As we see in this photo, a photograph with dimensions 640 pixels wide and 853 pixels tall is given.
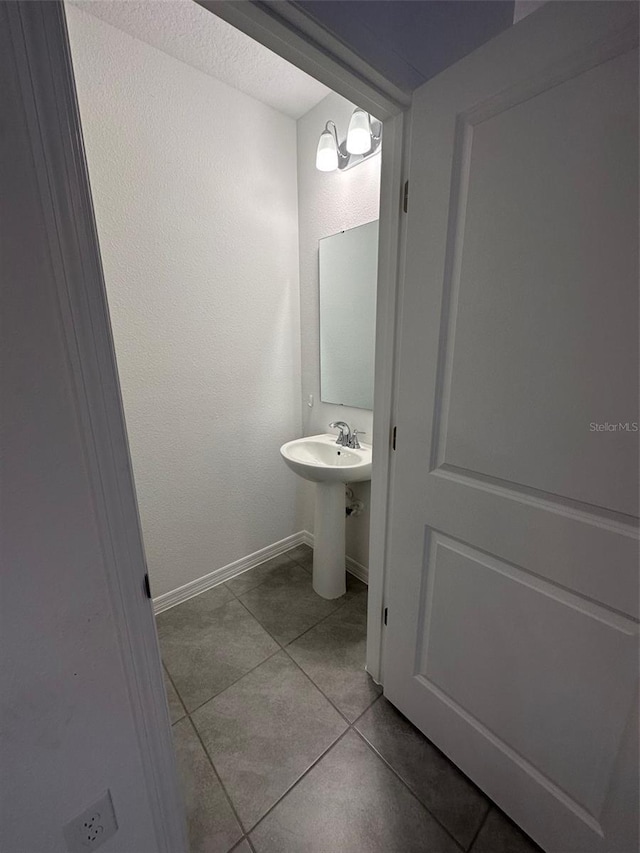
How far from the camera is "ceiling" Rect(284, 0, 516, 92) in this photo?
767mm

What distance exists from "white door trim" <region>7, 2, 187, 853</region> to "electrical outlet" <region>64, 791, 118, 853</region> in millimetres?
72

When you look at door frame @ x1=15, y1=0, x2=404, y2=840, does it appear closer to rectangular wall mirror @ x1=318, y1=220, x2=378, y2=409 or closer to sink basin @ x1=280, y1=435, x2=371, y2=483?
rectangular wall mirror @ x1=318, y1=220, x2=378, y2=409

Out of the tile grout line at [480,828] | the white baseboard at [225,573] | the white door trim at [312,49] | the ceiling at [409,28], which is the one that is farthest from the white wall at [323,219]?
the tile grout line at [480,828]

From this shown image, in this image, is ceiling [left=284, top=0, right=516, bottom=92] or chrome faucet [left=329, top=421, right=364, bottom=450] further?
chrome faucet [left=329, top=421, right=364, bottom=450]

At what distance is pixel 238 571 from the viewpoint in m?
2.15

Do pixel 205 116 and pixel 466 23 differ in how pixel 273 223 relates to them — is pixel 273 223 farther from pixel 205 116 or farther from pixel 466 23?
pixel 466 23

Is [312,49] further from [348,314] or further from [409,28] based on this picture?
[348,314]

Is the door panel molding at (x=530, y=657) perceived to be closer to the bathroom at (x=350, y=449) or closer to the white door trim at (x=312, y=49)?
the bathroom at (x=350, y=449)

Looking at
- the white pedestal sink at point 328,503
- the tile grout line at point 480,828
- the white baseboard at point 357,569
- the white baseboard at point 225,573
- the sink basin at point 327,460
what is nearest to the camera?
the tile grout line at point 480,828

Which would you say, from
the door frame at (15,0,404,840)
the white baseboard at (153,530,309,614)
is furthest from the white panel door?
the white baseboard at (153,530,309,614)

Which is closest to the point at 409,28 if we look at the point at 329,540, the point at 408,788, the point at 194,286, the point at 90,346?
the point at 90,346

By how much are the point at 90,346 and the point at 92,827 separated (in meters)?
0.91

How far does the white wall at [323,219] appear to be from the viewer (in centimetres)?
169

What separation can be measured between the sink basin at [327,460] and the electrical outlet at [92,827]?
1.15 meters
